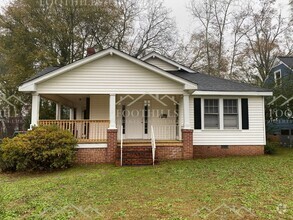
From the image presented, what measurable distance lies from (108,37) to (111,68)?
46.0 feet

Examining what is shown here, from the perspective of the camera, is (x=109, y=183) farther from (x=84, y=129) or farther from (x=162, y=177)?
(x=84, y=129)

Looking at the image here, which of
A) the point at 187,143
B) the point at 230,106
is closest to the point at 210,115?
the point at 230,106

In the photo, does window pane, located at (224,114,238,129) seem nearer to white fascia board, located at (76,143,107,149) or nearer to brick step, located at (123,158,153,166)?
brick step, located at (123,158,153,166)

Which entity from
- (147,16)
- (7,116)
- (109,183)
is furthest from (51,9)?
(109,183)

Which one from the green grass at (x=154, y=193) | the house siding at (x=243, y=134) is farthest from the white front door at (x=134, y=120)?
the green grass at (x=154, y=193)

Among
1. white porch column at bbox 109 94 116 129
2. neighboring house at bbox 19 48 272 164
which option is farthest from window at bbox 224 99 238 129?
white porch column at bbox 109 94 116 129

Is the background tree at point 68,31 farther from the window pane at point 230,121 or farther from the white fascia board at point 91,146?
the window pane at point 230,121

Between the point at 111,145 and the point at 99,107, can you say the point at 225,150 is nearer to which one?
the point at 111,145

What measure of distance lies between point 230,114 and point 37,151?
841 centimetres

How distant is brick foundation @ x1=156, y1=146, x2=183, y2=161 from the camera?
33.3 feet

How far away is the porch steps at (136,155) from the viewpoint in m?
9.42

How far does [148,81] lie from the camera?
10352 mm

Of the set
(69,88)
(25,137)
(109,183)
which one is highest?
(69,88)

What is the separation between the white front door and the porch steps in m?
2.08
